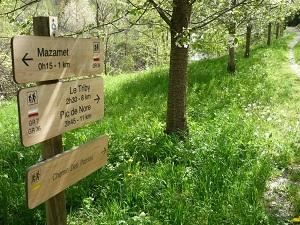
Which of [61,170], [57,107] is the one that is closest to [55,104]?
[57,107]

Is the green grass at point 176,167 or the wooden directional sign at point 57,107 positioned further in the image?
the green grass at point 176,167

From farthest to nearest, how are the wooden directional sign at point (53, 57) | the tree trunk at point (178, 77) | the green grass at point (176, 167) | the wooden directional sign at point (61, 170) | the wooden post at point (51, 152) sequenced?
the tree trunk at point (178, 77)
the green grass at point (176, 167)
the wooden post at point (51, 152)
the wooden directional sign at point (61, 170)
the wooden directional sign at point (53, 57)

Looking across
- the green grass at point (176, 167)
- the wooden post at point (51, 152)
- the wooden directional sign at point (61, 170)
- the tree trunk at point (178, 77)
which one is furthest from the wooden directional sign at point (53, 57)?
the tree trunk at point (178, 77)

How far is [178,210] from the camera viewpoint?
306 centimetres

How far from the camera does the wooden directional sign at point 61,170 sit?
194 centimetres

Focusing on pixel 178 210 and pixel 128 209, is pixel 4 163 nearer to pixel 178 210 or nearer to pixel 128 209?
pixel 128 209

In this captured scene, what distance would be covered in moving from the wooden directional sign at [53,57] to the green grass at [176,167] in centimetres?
153

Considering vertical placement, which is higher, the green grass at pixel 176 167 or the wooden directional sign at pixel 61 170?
the wooden directional sign at pixel 61 170

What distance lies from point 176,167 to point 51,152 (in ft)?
6.61

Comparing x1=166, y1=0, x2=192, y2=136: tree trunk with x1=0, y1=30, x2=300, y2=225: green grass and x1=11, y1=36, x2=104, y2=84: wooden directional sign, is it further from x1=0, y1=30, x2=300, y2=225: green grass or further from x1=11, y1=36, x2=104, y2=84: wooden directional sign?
x1=11, y1=36, x2=104, y2=84: wooden directional sign

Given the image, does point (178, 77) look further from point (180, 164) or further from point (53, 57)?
point (53, 57)

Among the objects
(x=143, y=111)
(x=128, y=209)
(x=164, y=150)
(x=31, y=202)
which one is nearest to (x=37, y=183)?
(x=31, y=202)

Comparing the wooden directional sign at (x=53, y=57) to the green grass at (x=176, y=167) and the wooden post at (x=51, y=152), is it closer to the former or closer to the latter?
the wooden post at (x=51, y=152)

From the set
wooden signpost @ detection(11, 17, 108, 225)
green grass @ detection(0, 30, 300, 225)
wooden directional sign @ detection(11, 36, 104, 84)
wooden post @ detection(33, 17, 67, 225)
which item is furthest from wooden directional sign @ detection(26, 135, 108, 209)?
green grass @ detection(0, 30, 300, 225)
